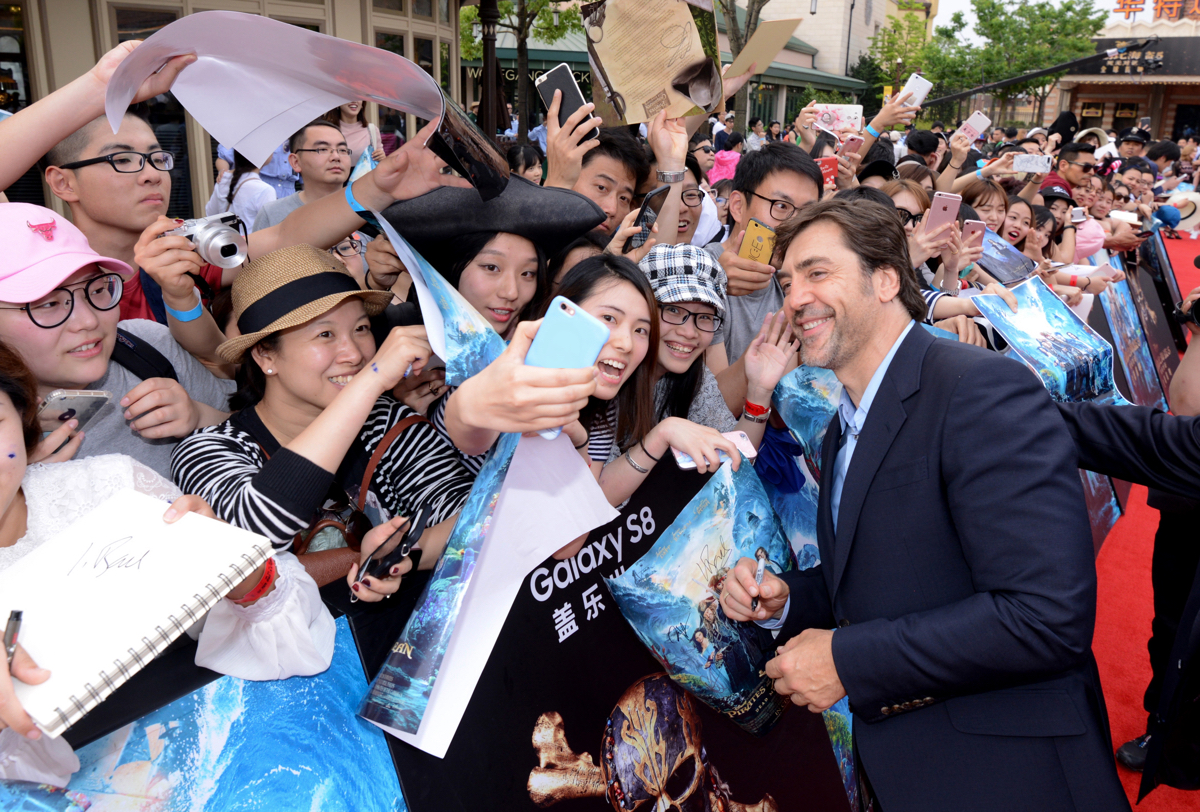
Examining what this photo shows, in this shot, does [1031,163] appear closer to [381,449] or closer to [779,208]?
[779,208]

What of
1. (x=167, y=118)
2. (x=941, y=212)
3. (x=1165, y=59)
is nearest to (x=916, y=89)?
(x=941, y=212)

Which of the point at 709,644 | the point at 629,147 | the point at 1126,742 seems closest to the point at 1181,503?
the point at 1126,742

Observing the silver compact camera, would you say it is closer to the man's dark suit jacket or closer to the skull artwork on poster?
the skull artwork on poster

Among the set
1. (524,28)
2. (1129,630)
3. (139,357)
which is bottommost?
(1129,630)

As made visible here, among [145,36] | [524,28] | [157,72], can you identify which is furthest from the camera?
[524,28]

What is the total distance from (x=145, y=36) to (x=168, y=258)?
27.5ft

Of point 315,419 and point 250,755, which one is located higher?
point 315,419

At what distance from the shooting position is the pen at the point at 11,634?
1.08m

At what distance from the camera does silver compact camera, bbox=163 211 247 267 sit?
220 cm

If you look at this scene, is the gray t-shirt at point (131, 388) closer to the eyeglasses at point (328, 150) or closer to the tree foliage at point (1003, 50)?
the eyeglasses at point (328, 150)

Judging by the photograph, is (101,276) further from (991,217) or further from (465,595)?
(991,217)

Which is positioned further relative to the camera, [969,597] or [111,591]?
[969,597]

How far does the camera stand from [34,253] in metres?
1.75

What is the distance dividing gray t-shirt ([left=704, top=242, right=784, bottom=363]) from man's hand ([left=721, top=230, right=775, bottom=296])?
0.42ft
